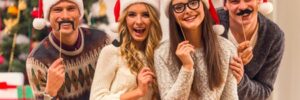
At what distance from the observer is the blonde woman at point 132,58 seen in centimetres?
148

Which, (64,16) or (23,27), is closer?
(64,16)

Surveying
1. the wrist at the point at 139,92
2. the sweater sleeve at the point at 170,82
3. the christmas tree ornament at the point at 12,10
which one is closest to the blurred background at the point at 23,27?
the christmas tree ornament at the point at 12,10

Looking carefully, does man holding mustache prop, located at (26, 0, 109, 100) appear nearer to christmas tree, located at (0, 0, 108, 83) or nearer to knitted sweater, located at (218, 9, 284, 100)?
christmas tree, located at (0, 0, 108, 83)

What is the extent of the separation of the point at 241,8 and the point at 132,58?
1.37ft

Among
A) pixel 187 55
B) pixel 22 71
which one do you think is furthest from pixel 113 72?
pixel 22 71

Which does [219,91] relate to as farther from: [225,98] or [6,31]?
[6,31]

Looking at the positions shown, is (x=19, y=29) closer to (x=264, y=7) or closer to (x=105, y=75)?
(x=105, y=75)

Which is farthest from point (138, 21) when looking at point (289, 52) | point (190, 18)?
point (289, 52)

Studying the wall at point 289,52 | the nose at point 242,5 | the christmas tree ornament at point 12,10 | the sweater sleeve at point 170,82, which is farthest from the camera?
the wall at point 289,52

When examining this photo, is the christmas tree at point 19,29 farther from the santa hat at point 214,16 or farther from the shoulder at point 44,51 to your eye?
the santa hat at point 214,16

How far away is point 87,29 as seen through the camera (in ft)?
5.22

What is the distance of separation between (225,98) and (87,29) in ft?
1.82

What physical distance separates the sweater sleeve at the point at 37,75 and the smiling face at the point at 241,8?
27.3 inches

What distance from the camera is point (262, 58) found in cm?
157
